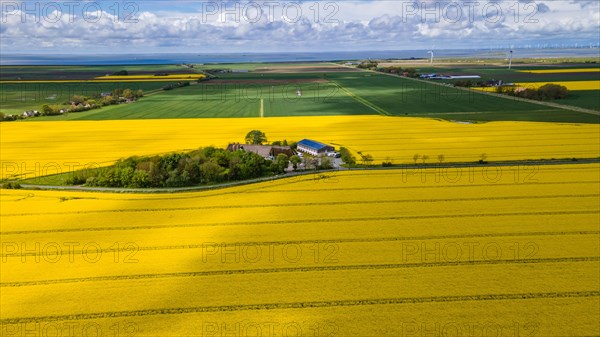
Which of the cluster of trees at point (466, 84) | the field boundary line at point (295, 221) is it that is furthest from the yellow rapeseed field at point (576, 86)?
the field boundary line at point (295, 221)

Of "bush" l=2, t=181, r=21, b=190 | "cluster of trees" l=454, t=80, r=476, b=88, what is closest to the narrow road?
"bush" l=2, t=181, r=21, b=190

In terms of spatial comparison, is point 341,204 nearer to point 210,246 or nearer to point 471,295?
point 210,246

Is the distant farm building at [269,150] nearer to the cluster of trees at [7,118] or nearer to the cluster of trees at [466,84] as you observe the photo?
the cluster of trees at [7,118]

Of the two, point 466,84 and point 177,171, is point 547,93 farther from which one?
point 177,171

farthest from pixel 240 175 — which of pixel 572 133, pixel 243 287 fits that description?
pixel 572 133

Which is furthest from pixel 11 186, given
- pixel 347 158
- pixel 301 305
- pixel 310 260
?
pixel 301 305

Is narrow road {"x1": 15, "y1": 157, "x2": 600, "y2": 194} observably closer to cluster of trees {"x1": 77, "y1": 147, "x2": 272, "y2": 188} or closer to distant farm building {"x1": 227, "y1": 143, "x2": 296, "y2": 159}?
cluster of trees {"x1": 77, "y1": 147, "x2": 272, "y2": 188}
